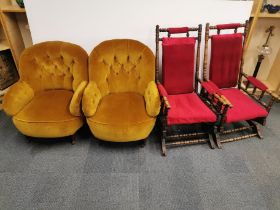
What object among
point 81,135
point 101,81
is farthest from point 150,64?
point 81,135

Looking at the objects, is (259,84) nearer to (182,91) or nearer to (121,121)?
(182,91)

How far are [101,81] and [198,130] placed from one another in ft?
4.10

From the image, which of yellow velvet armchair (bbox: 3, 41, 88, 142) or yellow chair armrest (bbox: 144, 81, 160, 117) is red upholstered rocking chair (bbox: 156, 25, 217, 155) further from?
yellow velvet armchair (bbox: 3, 41, 88, 142)

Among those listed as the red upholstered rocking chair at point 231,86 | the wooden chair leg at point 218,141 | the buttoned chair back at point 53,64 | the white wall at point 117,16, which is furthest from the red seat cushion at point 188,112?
the buttoned chair back at point 53,64

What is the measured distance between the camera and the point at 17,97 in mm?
1897

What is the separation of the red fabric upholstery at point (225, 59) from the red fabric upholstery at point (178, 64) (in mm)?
249

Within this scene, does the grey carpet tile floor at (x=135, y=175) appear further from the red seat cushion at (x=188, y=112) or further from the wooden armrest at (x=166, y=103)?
the wooden armrest at (x=166, y=103)

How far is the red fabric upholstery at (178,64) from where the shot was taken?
200 cm

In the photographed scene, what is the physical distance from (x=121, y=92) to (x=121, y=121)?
1.71 feet

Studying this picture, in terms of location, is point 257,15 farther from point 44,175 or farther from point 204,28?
point 44,175

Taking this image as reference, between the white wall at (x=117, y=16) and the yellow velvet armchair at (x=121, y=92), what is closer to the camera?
the yellow velvet armchair at (x=121, y=92)

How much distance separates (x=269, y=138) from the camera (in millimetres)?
2209

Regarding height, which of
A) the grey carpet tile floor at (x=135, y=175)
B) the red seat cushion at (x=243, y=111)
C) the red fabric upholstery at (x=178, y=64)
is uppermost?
the red fabric upholstery at (x=178, y=64)

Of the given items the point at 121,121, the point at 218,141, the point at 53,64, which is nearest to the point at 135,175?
the point at 121,121
